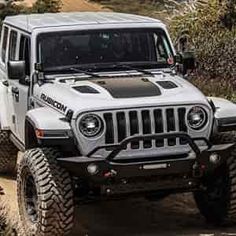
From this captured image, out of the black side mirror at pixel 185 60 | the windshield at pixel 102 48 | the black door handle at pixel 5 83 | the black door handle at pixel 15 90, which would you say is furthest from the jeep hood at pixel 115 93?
the black door handle at pixel 5 83

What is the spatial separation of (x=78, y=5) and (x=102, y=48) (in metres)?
25.6

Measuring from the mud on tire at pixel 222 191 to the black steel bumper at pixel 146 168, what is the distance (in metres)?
0.26

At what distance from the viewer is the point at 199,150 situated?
7156 mm

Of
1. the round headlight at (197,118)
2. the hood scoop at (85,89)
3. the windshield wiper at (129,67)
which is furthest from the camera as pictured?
the windshield wiper at (129,67)

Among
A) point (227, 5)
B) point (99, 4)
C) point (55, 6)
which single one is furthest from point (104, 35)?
point (99, 4)

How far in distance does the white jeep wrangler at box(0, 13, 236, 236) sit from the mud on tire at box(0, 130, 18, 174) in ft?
5.27

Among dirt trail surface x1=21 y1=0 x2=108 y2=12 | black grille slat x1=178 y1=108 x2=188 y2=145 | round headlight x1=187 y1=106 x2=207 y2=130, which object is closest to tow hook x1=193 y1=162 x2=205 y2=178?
black grille slat x1=178 y1=108 x2=188 y2=145

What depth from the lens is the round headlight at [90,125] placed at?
23.1 ft

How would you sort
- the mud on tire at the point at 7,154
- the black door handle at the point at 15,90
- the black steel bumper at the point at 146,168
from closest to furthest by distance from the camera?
the black steel bumper at the point at 146,168 → the black door handle at the point at 15,90 → the mud on tire at the point at 7,154

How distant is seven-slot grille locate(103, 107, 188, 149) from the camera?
7.06 metres

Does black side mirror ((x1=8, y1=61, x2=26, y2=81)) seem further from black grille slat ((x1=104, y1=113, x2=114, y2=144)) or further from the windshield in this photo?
black grille slat ((x1=104, y1=113, x2=114, y2=144))

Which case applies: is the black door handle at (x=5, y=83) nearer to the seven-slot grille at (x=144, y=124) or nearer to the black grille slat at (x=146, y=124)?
the seven-slot grille at (x=144, y=124)

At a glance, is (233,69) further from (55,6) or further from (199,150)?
(55,6)

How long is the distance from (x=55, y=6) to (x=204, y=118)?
22733 millimetres
